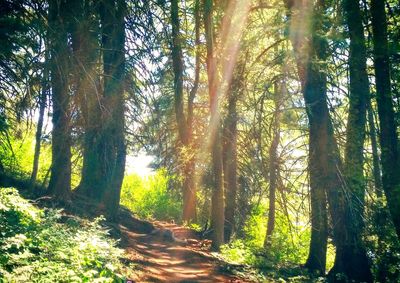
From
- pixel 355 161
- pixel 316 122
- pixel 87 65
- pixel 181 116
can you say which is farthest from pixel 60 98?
pixel 355 161

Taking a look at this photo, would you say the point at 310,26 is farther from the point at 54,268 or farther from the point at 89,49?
the point at 54,268

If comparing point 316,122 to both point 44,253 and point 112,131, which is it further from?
point 44,253

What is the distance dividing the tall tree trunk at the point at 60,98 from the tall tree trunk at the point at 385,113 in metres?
6.60

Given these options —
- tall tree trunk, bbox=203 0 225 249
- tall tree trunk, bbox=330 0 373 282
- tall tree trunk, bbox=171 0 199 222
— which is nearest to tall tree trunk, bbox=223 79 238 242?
tall tree trunk, bbox=171 0 199 222

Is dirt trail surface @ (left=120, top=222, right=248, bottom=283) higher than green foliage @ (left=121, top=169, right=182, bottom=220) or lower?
lower

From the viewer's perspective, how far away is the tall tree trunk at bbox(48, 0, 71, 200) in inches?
259

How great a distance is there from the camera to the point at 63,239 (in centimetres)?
648

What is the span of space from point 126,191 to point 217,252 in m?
19.5

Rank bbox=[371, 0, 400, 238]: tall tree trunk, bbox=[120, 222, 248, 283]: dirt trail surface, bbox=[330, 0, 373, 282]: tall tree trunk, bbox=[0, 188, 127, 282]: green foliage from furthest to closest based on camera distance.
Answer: bbox=[330, 0, 373, 282]: tall tree trunk
bbox=[120, 222, 248, 283]: dirt trail surface
bbox=[371, 0, 400, 238]: tall tree trunk
bbox=[0, 188, 127, 282]: green foliage

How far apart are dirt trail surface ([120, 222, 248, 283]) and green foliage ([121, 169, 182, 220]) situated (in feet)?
37.7

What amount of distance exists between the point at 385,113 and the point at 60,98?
7.42 m

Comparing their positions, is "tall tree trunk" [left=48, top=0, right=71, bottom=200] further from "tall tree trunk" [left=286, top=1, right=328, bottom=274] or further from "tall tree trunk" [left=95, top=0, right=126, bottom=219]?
"tall tree trunk" [left=286, top=1, right=328, bottom=274]

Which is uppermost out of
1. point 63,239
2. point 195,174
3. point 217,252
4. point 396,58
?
point 396,58

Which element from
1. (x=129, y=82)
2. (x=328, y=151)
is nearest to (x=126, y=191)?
(x=129, y=82)
